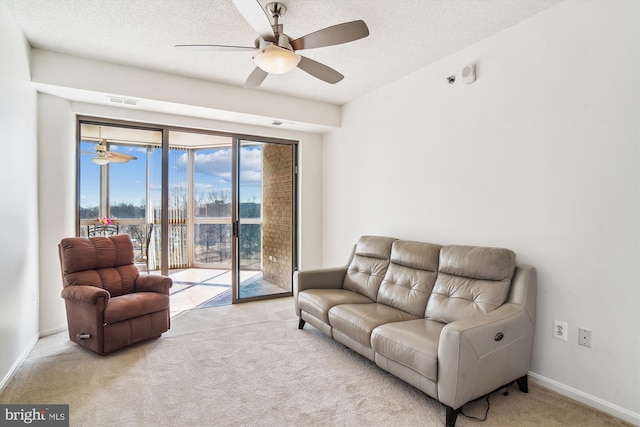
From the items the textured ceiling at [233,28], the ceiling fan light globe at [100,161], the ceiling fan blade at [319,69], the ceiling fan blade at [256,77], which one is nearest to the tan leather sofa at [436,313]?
the ceiling fan blade at [319,69]

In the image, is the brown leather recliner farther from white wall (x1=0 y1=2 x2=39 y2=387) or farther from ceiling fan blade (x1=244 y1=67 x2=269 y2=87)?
ceiling fan blade (x1=244 y1=67 x2=269 y2=87)

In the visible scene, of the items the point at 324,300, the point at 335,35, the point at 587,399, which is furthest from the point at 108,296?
the point at 587,399

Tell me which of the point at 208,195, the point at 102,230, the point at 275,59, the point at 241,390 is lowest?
the point at 241,390

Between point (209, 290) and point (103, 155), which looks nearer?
point (103, 155)

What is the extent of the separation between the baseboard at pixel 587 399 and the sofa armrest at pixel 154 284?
3.27 meters

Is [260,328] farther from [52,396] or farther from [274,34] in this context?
[274,34]

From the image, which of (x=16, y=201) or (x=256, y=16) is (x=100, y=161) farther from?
(x=256, y=16)

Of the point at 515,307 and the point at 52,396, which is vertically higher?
the point at 515,307

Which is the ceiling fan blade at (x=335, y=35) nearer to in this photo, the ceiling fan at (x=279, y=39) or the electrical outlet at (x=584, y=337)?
the ceiling fan at (x=279, y=39)

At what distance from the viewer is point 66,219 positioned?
3.48 meters

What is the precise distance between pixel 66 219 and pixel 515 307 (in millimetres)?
4208

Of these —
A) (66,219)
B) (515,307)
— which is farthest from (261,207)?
(515,307)

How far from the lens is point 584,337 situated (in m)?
2.23

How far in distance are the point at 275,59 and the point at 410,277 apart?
6.96ft
